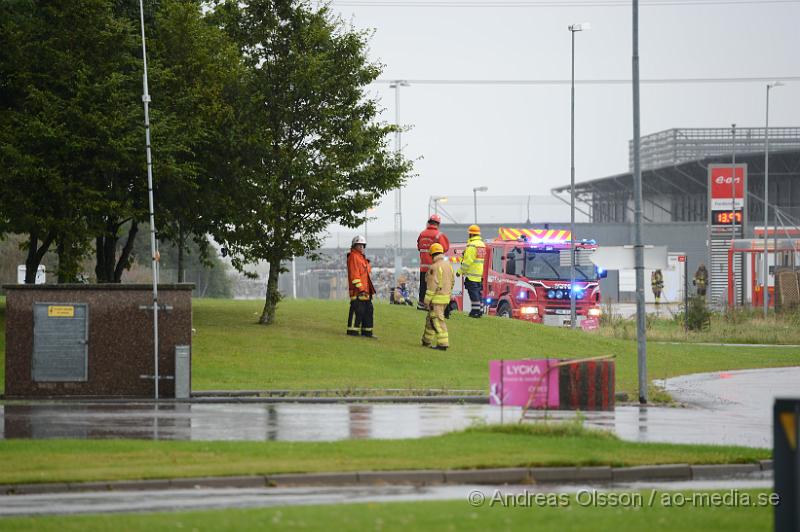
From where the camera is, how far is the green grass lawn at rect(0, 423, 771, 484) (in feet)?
45.7

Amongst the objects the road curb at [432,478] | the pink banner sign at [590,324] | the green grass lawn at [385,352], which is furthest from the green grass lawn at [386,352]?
the road curb at [432,478]

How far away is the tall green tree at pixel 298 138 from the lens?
34.2m

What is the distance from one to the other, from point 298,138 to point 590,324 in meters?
12.4

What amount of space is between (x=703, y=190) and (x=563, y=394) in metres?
80.1

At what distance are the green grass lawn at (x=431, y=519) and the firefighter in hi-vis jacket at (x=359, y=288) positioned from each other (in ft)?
65.3

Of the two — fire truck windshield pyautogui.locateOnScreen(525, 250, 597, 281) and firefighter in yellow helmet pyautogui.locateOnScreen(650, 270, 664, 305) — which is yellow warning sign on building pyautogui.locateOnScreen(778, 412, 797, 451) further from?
firefighter in yellow helmet pyautogui.locateOnScreen(650, 270, 664, 305)

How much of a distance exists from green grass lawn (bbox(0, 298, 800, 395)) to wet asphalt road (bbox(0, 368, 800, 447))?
333 centimetres

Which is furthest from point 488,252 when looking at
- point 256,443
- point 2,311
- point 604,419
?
point 256,443

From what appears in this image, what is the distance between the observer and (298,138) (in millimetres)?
35375

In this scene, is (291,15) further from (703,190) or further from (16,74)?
(703,190)

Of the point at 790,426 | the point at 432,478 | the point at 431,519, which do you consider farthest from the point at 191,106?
the point at 790,426

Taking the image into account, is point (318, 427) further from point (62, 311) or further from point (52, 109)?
point (52, 109)

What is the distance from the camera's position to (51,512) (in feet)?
37.9

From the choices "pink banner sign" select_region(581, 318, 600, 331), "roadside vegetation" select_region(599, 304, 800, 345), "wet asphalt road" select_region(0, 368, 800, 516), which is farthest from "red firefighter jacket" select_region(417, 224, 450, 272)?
"pink banner sign" select_region(581, 318, 600, 331)
